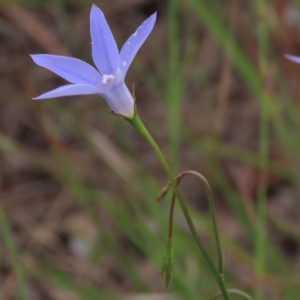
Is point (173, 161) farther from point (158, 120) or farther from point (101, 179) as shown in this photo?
point (158, 120)

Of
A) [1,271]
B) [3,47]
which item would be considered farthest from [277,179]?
[3,47]

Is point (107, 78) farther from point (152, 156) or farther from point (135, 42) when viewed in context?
point (152, 156)

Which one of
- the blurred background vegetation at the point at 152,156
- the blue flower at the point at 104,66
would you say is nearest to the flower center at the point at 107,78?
the blue flower at the point at 104,66

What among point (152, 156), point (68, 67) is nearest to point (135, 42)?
point (68, 67)

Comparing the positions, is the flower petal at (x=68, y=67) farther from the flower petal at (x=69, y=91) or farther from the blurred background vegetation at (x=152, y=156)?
the blurred background vegetation at (x=152, y=156)

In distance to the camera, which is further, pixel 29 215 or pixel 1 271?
pixel 29 215

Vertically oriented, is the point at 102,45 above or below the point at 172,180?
above

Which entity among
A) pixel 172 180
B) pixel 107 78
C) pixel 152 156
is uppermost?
pixel 107 78
